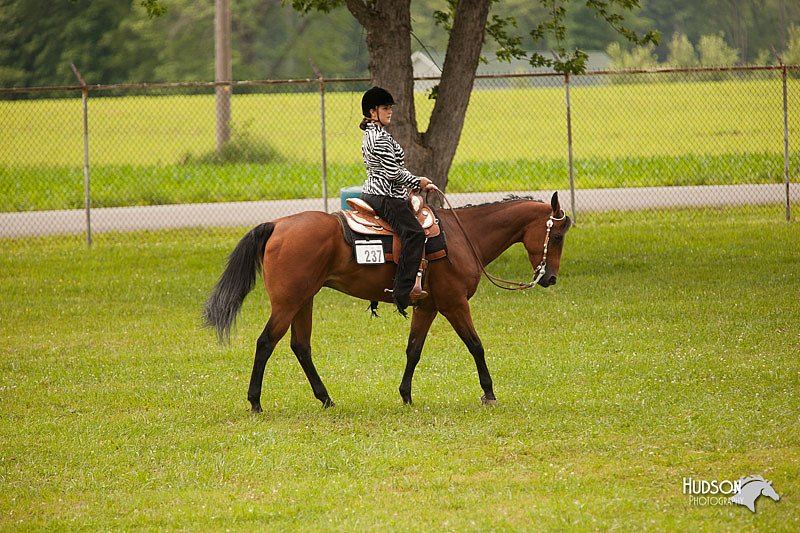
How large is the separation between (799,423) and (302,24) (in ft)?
174

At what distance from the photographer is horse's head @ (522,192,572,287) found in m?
8.92

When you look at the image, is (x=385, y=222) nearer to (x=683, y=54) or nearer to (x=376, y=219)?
(x=376, y=219)

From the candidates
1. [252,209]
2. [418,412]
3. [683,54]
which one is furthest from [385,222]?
[683,54]

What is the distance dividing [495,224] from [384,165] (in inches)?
48.9

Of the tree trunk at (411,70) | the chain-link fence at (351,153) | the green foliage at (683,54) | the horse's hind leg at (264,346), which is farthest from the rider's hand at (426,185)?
the green foliage at (683,54)

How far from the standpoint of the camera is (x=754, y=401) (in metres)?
8.34

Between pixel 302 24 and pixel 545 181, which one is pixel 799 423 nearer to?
pixel 545 181

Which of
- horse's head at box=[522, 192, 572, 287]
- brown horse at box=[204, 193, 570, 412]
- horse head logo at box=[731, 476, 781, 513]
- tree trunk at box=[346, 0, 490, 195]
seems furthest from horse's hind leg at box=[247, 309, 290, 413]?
tree trunk at box=[346, 0, 490, 195]

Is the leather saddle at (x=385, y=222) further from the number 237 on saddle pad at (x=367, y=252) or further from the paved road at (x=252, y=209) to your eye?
the paved road at (x=252, y=209)

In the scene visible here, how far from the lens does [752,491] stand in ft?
20.4

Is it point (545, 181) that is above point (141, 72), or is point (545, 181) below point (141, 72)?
below

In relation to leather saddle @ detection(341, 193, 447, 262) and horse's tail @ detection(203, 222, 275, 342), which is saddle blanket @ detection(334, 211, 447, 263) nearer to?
leather saddle @ detection(341, 193, 447, 262)

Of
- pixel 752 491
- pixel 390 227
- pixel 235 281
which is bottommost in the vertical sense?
pixel 752 491

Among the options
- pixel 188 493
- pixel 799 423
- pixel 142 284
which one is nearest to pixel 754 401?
pixel 799 423
